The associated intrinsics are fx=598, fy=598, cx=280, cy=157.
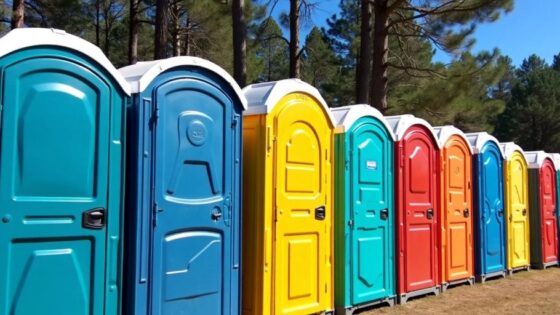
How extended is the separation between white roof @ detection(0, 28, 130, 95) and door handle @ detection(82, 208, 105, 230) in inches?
33.9

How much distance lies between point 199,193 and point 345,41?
898 inches

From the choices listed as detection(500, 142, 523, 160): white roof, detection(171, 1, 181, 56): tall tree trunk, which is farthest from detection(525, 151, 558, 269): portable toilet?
detection(171, 1, 181, 56): tall tree trunk

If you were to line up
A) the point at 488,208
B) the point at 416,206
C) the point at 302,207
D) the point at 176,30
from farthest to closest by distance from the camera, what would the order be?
1. the point at 176,30
2. the point at 488,208
3. the point at 416,206
4. the point at 302,207

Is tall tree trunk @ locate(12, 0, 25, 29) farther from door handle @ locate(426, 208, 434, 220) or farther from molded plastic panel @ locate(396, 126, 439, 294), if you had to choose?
door handle @ locate(426, 208, 434, 220)

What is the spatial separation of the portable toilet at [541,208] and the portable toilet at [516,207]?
25 centimetres

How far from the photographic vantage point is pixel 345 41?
86.7ft

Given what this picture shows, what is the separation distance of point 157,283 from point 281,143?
1.68 m

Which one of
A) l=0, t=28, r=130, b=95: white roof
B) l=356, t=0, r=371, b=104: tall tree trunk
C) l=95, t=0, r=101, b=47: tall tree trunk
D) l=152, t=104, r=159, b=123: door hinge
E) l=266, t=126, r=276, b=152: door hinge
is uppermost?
l=95, t=0, r=101, b=47: tall tree trunk

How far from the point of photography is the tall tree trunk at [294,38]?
1412 centimetres

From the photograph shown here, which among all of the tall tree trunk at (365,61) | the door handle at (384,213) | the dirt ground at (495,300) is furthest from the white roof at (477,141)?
the tall tree trunk at (365,61)

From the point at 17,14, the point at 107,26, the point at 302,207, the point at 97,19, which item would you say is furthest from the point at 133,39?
the point at 302,207

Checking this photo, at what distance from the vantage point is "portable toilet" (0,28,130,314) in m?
3.42

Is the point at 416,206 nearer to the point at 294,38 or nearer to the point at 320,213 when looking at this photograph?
the point at 320,213

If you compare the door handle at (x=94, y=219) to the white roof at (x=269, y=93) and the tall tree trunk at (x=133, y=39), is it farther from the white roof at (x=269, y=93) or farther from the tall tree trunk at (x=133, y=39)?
the tall tree trunk at (x=133, y=39)
